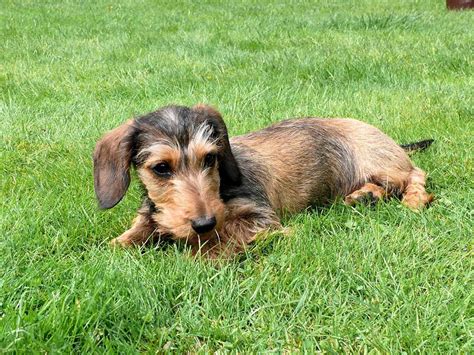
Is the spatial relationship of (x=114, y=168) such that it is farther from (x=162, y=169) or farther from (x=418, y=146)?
(x=418, y=146)

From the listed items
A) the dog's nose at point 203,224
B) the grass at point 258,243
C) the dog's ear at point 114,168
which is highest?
the dog's ear at point 114,168

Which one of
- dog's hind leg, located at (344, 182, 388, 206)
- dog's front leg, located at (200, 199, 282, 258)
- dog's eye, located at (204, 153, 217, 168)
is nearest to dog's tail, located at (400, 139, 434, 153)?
dog's hind leg, located at (344, 182, 388, 206)

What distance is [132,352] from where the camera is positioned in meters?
2.21

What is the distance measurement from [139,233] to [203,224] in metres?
0.63

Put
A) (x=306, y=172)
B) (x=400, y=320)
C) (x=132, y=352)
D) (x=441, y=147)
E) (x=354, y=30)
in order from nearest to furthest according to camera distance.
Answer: (x=132, y=352) < (x=400, y=320) < (x=306, y=172) < (x=441, y=147) < (x=354, y=30)

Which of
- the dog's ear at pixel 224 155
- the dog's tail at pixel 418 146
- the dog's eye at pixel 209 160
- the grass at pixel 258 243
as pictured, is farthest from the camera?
the dog's tail at pixel 418 146

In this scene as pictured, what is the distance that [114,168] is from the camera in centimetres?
332

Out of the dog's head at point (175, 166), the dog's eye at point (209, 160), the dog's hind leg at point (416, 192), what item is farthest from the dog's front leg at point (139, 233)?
the dog's hind leg at point (416, 192)

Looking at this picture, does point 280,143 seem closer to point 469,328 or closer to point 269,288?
point 269,288

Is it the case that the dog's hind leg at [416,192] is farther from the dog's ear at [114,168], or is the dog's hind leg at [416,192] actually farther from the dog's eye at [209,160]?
the dog's ear at [114,168]

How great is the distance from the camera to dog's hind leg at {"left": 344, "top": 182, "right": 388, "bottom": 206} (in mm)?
3803

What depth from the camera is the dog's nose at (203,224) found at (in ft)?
9.30

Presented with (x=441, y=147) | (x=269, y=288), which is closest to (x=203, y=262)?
(x=269, y=288)

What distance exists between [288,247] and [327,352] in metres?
0.87
